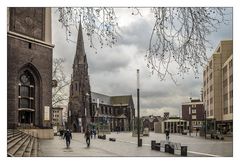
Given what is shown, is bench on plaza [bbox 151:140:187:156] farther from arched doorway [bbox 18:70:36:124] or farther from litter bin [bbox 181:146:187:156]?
arched doorway [bbox 18:70:36:124]

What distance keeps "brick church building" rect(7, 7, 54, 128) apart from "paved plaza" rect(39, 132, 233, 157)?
→ 103cm

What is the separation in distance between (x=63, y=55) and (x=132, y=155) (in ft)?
7.62

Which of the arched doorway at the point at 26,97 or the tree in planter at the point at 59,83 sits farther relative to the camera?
the arched doorway at the point at 26,97

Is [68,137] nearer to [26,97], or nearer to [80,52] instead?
[80,52]

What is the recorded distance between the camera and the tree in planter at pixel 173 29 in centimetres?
604

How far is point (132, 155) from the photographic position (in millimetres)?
7867

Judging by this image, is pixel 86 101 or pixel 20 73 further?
pixel 20 73

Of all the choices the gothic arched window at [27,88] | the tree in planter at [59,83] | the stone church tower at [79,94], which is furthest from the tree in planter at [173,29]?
the gothic arched window at [27,88]

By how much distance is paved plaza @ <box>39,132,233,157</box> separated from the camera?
7781mm

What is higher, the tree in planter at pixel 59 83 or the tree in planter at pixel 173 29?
the tree in planter at pixel 173 29

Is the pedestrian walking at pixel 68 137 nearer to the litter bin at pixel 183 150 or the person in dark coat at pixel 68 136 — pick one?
the person in dark coat at pixel 68 136

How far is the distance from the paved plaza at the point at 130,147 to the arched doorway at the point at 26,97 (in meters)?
1.84

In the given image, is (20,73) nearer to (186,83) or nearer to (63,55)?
(63,55)
